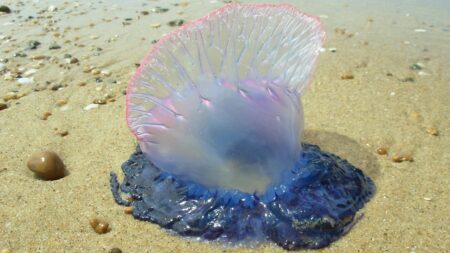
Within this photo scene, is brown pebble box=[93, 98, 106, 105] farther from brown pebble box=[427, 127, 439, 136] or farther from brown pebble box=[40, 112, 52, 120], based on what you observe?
brown pebble box=[427, 127, 439, 136]

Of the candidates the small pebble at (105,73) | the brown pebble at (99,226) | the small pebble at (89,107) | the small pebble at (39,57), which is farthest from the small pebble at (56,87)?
the brown pebble at (99,226)

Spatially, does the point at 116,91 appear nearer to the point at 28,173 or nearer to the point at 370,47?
the point at 28,173

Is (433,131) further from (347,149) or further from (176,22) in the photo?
(176,22)

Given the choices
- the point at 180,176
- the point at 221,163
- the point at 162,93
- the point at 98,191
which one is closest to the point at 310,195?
the point at 221,163

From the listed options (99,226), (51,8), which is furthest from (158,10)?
(99,226)

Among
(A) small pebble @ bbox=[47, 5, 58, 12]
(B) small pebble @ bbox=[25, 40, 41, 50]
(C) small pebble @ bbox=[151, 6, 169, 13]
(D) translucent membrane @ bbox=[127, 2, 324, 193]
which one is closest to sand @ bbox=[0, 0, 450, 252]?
(B) small pebble @ bbox=[25, 40, 41, 50]
